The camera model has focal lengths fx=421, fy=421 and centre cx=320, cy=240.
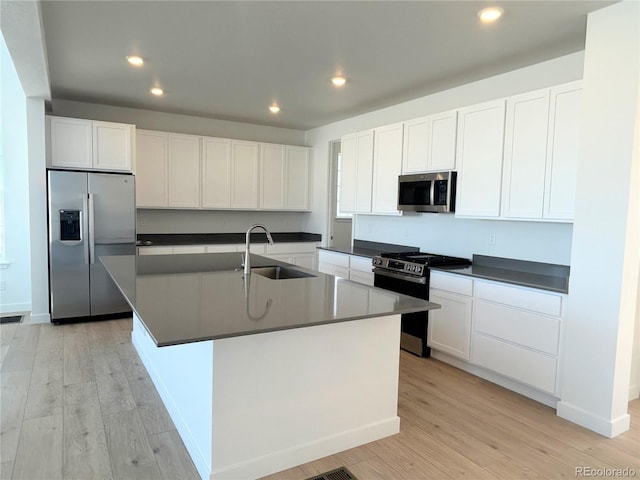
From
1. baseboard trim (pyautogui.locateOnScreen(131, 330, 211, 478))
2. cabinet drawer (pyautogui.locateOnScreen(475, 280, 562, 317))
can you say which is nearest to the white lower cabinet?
cabinet drawer (pyautogui.locateOnScreen(475, 280, 562, 317))

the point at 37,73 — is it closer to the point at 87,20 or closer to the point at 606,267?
the point at 87,20

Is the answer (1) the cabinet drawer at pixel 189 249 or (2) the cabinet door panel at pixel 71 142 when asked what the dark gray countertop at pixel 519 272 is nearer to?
(1) the cabinet drawer at pixel 189 249

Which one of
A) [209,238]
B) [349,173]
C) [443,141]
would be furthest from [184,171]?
[443,141]

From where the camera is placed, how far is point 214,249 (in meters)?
5.57

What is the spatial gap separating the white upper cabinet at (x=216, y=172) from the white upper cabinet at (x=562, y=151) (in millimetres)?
4050

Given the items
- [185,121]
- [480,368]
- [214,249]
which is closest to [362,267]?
[480,368]

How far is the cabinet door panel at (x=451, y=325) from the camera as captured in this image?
3480mm

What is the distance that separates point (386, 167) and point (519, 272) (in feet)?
5.83

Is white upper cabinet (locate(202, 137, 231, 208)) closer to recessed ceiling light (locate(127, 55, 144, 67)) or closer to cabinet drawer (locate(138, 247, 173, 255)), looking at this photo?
cabinet drawer (locate(138, 247, 173, 255))

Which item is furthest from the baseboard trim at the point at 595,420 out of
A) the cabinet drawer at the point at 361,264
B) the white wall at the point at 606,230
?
the cabinet drawer at the point at 361,264

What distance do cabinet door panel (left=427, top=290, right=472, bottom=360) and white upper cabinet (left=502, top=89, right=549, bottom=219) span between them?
0.83 metres

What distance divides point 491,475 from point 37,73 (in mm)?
4444

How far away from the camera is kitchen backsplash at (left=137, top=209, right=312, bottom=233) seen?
5684mm

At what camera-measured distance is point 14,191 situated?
16.4ft
